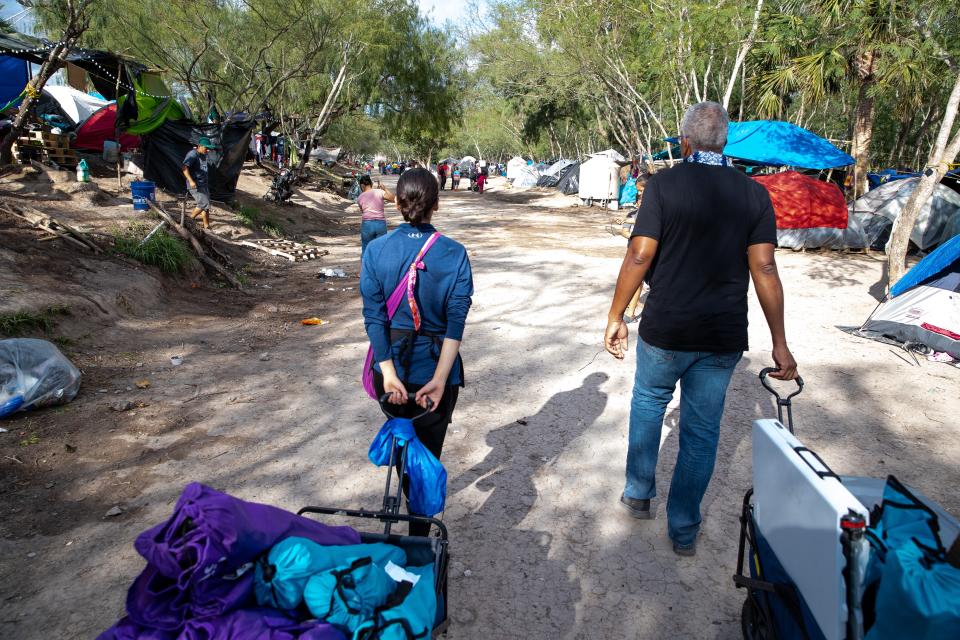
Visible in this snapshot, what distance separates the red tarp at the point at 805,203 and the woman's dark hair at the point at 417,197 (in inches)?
462

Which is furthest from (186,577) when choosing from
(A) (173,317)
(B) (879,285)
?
(B) (879,285)

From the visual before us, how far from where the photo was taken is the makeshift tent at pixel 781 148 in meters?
14.2

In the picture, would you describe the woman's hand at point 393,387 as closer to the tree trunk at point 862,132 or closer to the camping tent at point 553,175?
the tree trunk at point 862,132

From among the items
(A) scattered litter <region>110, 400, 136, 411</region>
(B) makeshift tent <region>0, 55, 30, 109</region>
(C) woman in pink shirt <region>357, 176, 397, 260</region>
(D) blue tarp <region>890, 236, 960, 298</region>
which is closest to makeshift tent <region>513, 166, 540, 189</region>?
(B) makeshift tent <region>0, 55, 30, 109</region>

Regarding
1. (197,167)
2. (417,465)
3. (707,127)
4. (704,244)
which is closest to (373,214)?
(197,167)

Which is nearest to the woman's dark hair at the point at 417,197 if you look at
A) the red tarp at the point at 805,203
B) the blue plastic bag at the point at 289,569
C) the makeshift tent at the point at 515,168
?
the blue plastic bag at the point at 289,569

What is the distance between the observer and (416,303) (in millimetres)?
2389

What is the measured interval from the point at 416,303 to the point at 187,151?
13947 mm

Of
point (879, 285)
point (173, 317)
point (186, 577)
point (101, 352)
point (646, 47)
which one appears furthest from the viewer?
point (646, 47)

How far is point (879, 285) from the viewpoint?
958cm

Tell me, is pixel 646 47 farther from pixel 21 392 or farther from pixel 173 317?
pixel 21 392

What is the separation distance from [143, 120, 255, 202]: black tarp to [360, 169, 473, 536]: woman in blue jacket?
13512 millimetres

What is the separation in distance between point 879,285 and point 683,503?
342 inches

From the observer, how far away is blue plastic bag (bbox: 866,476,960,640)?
52.3 inches
